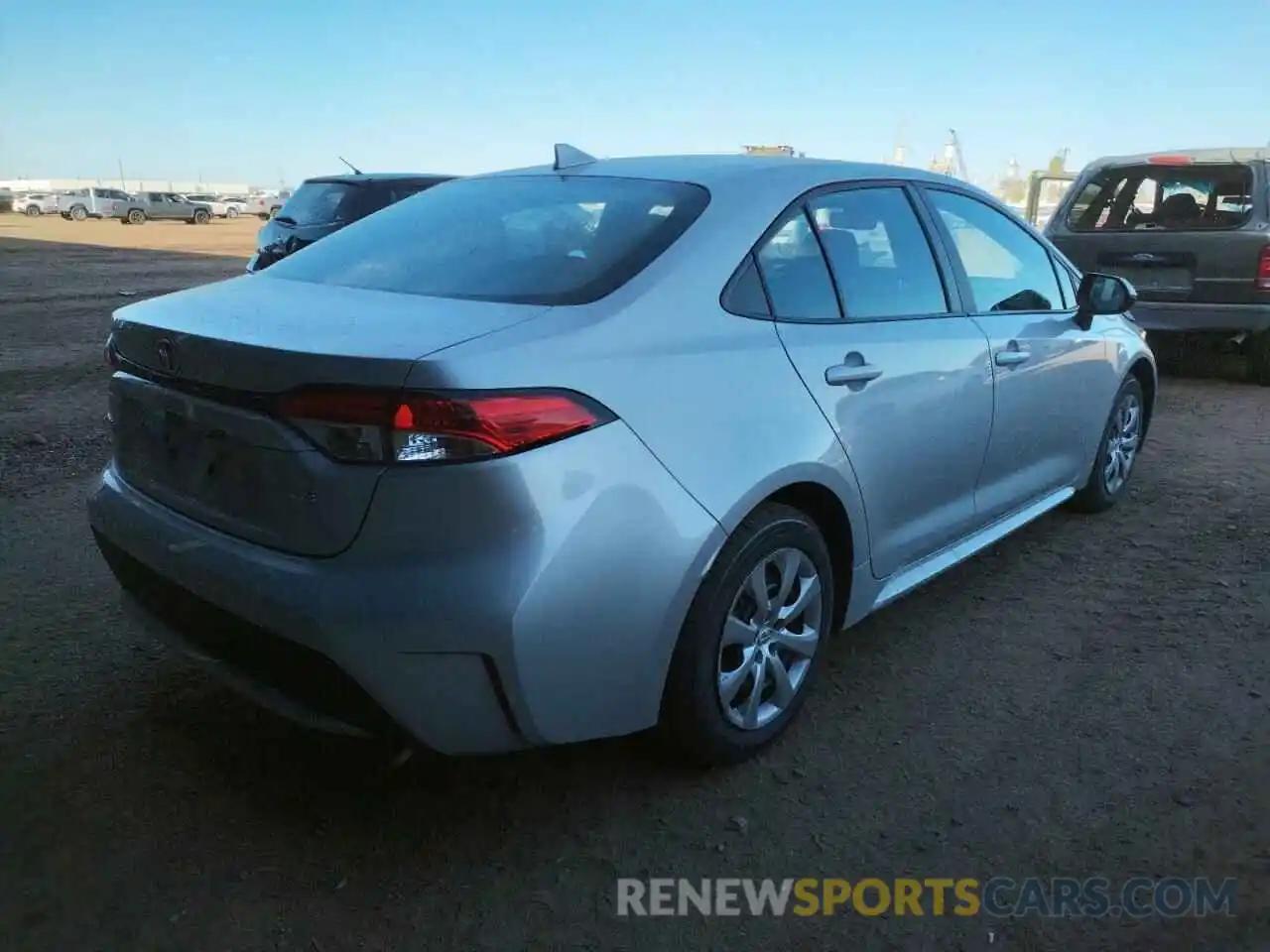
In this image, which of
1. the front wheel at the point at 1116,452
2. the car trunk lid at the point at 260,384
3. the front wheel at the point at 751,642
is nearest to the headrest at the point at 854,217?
the front wheel at the point at 751,642

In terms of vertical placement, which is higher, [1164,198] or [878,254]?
[1164,198]

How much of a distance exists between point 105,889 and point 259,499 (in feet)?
2.92

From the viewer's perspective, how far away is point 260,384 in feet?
6.61

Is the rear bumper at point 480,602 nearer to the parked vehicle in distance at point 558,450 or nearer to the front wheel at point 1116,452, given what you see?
the parked vehicle in distance at point 558,450

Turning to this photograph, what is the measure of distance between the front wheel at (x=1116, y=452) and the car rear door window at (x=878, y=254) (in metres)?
1.71

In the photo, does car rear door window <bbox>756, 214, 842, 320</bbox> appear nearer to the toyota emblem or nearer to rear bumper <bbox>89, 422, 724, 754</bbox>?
rear bumper <bbox>89, 422, 724, 754</bbox>

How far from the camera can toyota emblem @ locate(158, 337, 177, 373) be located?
2210mm

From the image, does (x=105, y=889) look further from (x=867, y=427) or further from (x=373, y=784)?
(x=867, y=427)

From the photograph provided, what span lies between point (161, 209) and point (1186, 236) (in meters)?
47.9

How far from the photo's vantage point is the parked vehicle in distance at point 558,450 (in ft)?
6.40

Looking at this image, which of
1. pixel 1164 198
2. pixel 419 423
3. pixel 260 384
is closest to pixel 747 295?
pixel 419 423

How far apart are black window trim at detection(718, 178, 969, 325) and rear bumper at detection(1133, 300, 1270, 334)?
530 cm

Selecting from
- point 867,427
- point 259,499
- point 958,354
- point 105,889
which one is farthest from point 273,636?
point 958,354

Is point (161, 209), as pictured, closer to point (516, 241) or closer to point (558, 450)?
point (516, 241)
